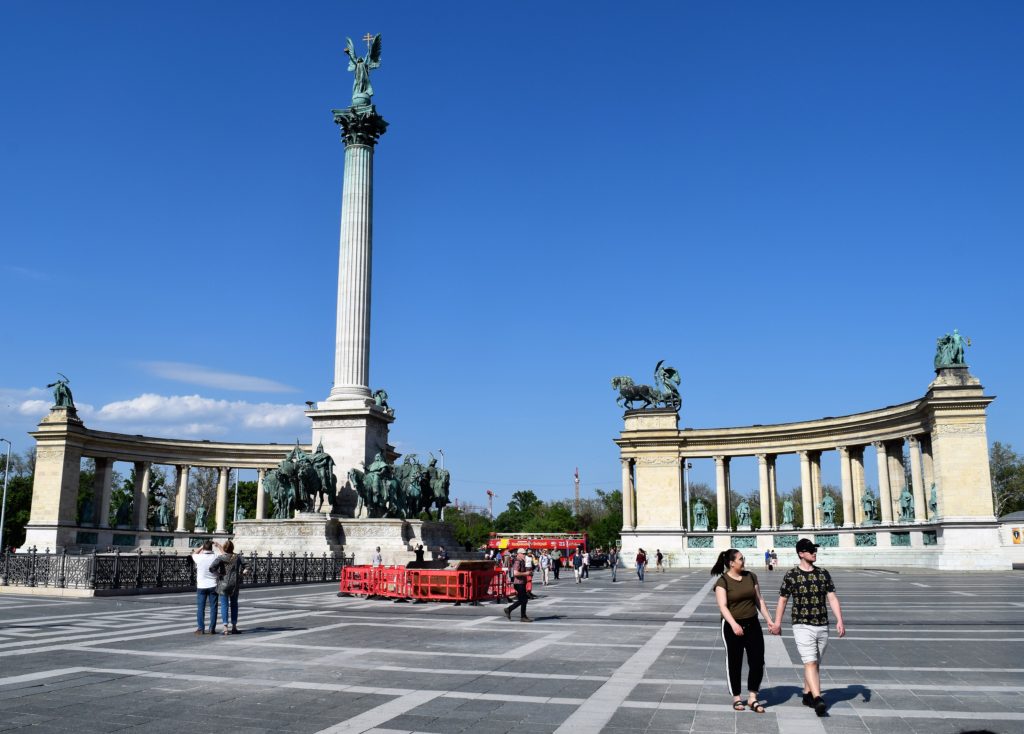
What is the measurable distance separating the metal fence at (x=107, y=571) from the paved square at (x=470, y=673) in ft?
14.3

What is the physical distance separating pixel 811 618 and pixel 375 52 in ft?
174

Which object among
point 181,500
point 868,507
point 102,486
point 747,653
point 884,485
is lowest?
point 747,653

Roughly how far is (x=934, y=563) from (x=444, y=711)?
5398 centimetres

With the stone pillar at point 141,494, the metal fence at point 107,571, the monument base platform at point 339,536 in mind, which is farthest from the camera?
the stone pillar at point 141,494

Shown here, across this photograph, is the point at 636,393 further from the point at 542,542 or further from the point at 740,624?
the point at 740,624

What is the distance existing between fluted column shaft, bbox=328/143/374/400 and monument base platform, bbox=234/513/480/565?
8107 millimetres

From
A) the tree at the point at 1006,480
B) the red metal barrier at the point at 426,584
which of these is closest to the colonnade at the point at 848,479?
the tree at the point at 1006,480

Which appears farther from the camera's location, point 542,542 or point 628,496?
point 542,542

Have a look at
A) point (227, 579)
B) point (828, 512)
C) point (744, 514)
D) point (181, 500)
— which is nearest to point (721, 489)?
point (744, 514)

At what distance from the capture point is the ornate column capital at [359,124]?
51312 millimetres

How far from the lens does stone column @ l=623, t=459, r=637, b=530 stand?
242 ft

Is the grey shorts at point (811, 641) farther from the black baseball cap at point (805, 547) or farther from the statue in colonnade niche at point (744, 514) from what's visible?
the statue in colonnade niche at point (744, 514)

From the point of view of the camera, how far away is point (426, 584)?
27578mm

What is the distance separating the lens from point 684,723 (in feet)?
30.0
